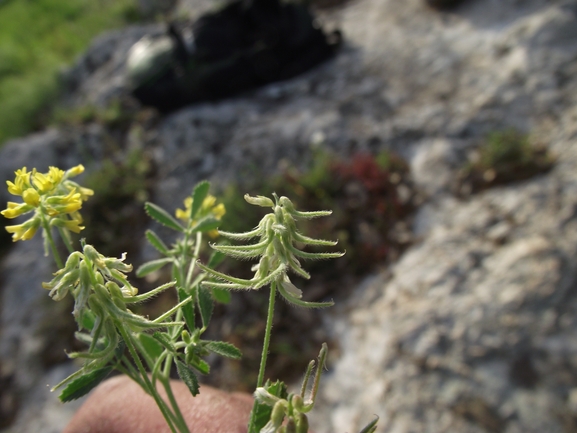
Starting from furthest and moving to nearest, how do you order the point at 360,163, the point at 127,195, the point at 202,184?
the point at 127,195
the point at 360,163
the point at 202,184

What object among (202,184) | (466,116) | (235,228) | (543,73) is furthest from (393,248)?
(202,184)

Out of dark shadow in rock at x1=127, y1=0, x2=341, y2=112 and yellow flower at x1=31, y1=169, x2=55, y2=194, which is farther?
dark shadow in rock at x1=127, y1=0, x2=341, y2=112

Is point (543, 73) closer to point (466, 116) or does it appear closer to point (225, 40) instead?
point (466, 116)

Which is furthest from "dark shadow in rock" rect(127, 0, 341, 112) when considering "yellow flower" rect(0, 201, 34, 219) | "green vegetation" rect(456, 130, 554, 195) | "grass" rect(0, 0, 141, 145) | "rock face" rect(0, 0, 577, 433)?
"yellow flower" rect(0, 201, 34, 219)

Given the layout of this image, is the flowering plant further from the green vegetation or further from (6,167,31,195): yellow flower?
the green vegetation

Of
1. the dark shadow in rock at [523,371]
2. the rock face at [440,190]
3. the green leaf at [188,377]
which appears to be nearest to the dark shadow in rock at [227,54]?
the rock face at [440,190]
